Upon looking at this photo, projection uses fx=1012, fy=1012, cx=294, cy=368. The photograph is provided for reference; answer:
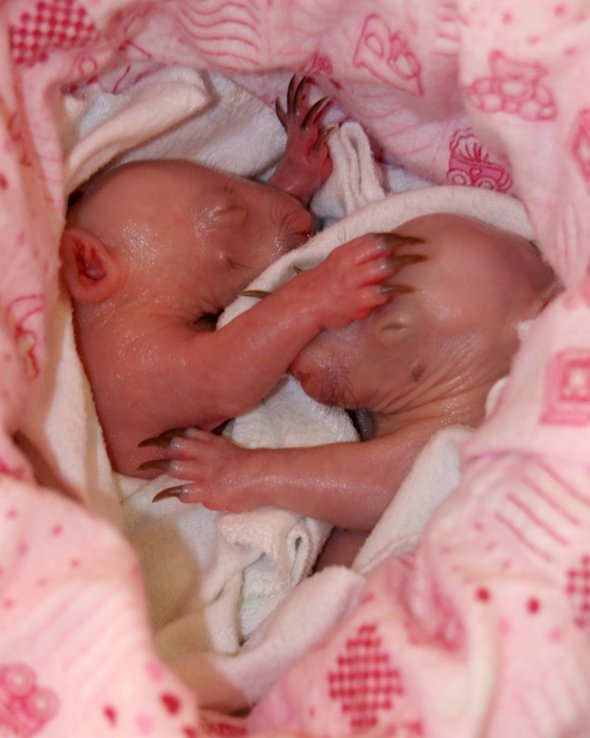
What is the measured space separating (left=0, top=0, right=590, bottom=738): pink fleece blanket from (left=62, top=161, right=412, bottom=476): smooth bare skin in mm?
169

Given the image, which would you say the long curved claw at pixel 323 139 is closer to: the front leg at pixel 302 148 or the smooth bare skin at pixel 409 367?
the front leg at pixel 302 148

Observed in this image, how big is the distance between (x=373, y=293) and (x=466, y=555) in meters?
0.47

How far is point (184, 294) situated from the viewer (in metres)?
1.46

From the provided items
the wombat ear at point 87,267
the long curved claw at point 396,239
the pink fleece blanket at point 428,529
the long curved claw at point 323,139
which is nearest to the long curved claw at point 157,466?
the pink fleece blanket at point 428,529

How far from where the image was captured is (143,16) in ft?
4.27

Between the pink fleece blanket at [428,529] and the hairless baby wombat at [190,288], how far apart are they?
0.56ft

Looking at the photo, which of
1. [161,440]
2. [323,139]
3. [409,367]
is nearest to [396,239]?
[409,367]

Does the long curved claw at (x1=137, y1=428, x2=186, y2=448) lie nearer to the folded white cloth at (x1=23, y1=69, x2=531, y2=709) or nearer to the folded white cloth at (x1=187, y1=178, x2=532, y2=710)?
Answer: the folded white cloth at (x1=23, y1=69, x2=531, y2=709)

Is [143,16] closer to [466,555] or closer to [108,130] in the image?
[108,130]

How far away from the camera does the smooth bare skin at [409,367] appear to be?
1.33 metres

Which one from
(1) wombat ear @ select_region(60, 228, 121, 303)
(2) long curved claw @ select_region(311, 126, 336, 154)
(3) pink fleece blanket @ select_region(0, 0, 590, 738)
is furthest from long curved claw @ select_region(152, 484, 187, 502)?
(2) long curved claw @ select_region(311, 126, 336, 154)

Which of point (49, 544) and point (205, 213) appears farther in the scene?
point (205, 213)

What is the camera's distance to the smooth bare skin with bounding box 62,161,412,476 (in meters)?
1.32

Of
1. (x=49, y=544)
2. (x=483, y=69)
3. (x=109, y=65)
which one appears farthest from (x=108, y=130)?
(x=49, y=544)
